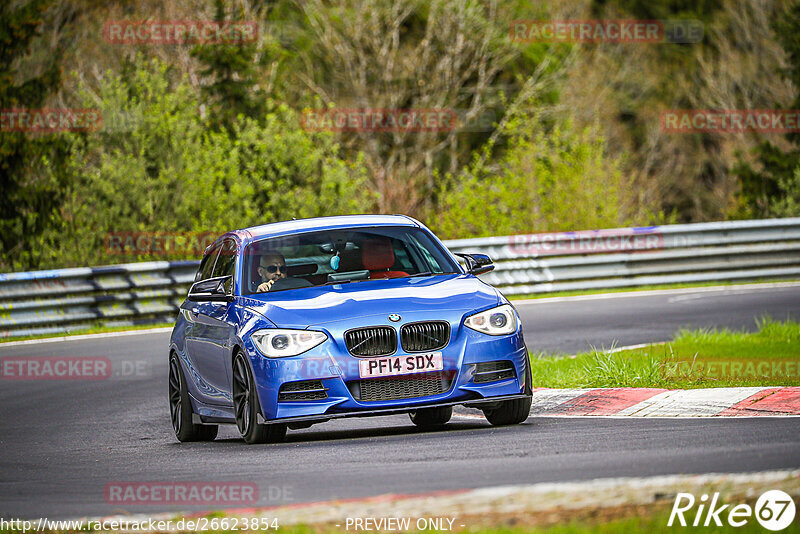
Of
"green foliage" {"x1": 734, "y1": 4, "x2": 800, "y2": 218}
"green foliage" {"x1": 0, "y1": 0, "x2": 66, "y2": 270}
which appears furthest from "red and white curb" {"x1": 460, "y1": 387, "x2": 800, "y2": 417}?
"green foliage" {"x1": 734, "y1": 4, "x2": 800, "y2": 218}

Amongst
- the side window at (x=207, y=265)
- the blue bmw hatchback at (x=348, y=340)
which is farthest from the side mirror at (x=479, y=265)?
the side window at (x=207, y=265)

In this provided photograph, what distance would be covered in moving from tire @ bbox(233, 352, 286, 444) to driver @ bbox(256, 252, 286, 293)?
919mm

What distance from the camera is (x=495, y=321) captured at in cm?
1012

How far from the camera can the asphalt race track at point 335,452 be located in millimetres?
7605

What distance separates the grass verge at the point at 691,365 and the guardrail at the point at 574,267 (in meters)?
9.81

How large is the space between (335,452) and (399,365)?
748 millimetres

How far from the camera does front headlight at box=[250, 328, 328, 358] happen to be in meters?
9.76

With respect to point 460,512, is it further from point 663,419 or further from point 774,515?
point 663,419

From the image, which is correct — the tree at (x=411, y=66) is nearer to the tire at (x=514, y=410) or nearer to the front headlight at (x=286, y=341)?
the tire at (x=514, y=410)

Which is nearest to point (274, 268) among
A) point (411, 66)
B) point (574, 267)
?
point (574, 267)

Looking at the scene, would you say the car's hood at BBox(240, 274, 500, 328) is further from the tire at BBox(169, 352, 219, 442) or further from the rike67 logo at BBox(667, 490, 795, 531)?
the rike67 logo at BBox(667, 490, 795, 531)

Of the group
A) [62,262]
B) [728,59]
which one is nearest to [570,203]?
[62,262]

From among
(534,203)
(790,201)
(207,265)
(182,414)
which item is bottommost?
(534,203)

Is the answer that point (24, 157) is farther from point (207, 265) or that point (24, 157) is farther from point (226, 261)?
point (226, 261)
